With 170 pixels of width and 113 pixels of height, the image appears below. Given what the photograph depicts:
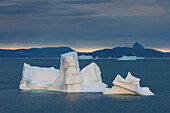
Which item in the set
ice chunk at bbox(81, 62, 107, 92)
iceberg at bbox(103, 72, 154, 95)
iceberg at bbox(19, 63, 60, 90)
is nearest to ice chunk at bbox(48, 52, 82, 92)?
ice chunk at bbox(81, 62, 107, 92)

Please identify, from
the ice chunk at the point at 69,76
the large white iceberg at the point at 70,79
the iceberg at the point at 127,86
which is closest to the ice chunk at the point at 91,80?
the large white iceberg at the point at 70,79

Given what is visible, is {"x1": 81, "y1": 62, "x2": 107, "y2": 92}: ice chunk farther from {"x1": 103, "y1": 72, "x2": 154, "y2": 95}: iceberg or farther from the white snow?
{"x1": 103, "y1": 72, "x2": 154, "y2": 95}: iceberg

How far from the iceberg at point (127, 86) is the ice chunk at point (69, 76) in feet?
12.4

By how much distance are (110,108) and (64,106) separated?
4.64 metres

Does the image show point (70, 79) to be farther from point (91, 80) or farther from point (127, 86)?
point (127, 86)


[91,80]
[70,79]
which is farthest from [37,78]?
Result: [91,80]

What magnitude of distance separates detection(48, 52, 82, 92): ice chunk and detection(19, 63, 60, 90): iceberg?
2.80 m

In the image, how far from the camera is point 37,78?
51.5 m

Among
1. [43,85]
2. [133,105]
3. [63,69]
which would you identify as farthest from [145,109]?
[43,85]

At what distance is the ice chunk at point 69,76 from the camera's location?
47438 millimetres

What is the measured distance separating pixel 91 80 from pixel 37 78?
698cm

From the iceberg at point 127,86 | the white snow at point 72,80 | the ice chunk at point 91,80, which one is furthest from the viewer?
the ice chunk at point 91,80

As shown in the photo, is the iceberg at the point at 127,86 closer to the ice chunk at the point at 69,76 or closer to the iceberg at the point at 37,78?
the ice chunk at the point at 69,76

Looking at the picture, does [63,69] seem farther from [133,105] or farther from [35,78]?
[133,105]
